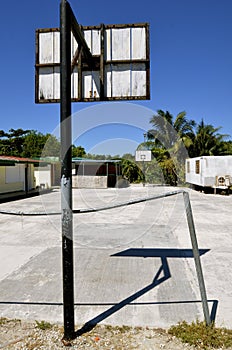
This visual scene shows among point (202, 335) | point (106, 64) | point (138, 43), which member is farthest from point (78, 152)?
point (202, 335)

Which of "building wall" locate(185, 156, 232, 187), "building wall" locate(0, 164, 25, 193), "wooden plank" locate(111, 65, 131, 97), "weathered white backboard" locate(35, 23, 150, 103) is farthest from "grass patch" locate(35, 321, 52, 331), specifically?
"building wall" locate(0, 164, 25, 193)

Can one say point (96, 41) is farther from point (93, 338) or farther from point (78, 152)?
point (78, 152)

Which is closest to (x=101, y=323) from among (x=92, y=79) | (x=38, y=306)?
(x=38, y=306)

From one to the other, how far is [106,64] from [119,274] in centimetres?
271

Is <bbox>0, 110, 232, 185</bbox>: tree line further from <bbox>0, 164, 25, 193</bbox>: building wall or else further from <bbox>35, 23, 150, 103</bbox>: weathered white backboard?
<bbox>35, 23, 150, 103</bbox>: weathered white backboard

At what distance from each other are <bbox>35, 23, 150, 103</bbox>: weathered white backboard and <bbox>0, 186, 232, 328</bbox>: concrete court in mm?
2179

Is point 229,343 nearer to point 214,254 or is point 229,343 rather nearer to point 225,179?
point 214,254

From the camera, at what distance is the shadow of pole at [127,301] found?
2.46m

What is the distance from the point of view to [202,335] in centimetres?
228

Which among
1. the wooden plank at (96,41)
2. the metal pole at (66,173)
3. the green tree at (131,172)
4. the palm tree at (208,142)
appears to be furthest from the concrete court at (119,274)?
the green tree at (131,172)

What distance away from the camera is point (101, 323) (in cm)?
253

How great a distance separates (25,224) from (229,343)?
6.10m

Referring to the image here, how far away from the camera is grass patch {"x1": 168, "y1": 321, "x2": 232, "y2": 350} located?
218 centimetres

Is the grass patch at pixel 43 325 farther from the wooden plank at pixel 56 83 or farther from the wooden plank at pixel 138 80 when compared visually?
the wooden plank at pixel 138 80
